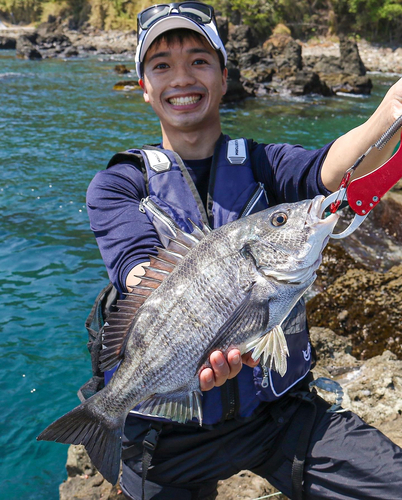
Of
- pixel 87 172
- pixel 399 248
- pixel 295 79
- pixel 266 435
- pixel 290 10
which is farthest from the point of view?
pixel 290 10

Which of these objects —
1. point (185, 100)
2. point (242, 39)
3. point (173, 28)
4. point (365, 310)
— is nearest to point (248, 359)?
point (185, 100)

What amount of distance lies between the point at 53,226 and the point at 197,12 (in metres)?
7.53

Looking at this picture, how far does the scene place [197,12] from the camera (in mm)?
3602

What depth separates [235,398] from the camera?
3.02 metres

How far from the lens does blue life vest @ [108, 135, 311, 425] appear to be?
3029mm

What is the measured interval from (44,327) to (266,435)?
4.89 m

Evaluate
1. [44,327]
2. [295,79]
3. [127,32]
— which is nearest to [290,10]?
[127,32]

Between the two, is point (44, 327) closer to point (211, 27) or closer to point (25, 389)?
point (25, 389)

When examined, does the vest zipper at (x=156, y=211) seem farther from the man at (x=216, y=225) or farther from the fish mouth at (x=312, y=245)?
the fish mouth at (x=312, y=245)

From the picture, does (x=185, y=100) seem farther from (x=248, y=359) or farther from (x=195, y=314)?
(x=248, y=359)

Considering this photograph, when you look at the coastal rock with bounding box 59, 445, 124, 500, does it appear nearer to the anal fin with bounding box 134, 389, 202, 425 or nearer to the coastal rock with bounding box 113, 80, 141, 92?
the anal fin with bounding box 134, 389, 202, 425

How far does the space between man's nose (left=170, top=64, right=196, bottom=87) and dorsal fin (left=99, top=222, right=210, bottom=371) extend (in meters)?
1.44

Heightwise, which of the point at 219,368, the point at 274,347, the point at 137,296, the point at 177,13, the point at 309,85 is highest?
the point at 177,13

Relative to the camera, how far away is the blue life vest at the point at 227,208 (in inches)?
119
